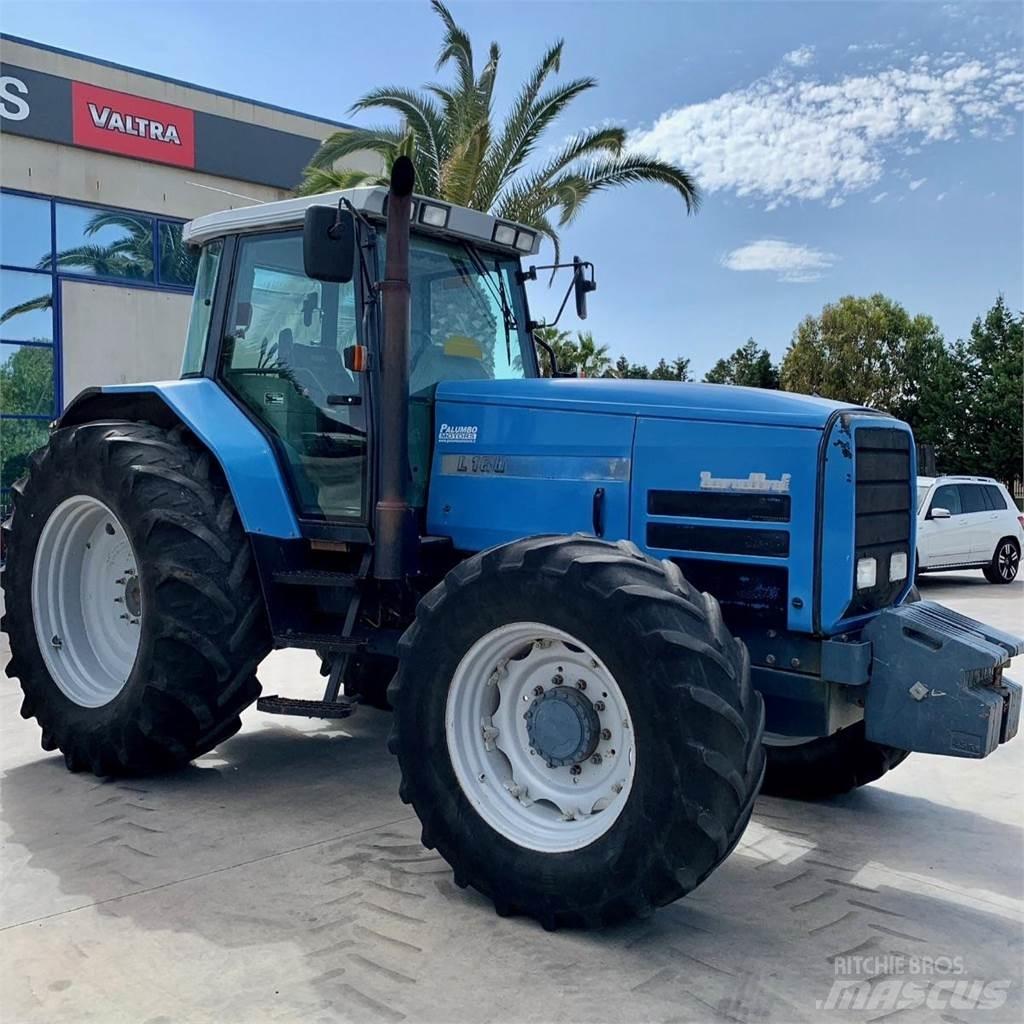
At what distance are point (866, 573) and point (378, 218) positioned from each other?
2575 millimetres

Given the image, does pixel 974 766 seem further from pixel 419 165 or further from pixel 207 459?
pixel 419 165

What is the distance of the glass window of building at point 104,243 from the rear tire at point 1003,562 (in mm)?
13585

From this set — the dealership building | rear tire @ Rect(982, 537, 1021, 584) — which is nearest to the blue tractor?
the dealership building

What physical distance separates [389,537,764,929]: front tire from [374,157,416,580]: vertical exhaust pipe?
619 millimetres

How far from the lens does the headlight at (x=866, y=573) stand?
379cm

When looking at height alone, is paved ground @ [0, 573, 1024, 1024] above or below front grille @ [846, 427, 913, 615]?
below

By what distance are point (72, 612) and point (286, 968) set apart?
9.63ft

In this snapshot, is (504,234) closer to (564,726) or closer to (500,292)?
(500,292)

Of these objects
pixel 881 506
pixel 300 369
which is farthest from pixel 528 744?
pixel 300 369

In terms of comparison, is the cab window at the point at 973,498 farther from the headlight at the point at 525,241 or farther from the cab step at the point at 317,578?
the cab step at the point at 317,578

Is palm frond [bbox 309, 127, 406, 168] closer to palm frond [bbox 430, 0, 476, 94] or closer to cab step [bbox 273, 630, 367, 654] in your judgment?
palm frond [bbox 430, 0, 476, 94]

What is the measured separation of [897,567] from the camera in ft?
13.6

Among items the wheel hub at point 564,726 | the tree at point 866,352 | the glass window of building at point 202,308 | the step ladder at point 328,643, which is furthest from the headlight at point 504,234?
the tree at point 866,352

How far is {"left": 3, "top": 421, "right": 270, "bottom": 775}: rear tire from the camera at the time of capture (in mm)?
4551
